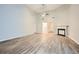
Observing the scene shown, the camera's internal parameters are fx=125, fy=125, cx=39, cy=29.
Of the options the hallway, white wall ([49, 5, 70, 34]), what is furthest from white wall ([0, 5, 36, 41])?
white wall ([49, 5, 70, 34])

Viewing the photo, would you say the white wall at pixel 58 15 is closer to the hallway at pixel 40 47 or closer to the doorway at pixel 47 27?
the doorway at pixel 47 27

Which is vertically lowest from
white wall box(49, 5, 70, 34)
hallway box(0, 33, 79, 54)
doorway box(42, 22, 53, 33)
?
hallway box(0, 33, 79, 54)

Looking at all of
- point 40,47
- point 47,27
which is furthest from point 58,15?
point 40,47

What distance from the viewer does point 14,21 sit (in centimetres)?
581

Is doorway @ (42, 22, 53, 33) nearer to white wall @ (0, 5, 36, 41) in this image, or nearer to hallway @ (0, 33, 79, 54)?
hallway @ (0, 33, 79, 54)

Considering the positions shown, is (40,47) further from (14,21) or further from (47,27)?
(14,21)

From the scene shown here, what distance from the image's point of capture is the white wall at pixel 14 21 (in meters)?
4.84

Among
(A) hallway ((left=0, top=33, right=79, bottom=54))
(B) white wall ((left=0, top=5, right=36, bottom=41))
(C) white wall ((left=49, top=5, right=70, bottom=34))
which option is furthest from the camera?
(B) white wall ((left=0, top=5, right=36, bottom=41))

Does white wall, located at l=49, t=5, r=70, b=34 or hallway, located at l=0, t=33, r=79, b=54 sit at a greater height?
white wall, located at l=49, t=5, r=70, b=34

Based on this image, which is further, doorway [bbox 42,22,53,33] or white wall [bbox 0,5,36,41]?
white wall [bbox 0,5,36,41]

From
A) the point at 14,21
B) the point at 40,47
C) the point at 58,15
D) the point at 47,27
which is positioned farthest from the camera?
the point at 14,21

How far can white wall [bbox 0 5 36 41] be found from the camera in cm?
484
